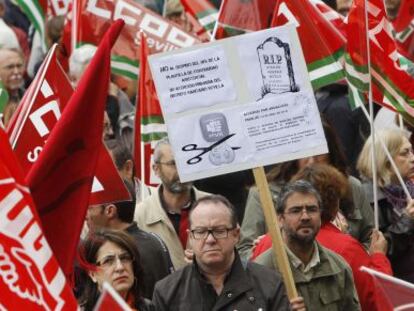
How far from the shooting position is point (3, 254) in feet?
23.0

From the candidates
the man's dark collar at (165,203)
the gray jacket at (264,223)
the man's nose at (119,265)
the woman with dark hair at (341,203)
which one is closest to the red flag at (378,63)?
the woman with dark hair at (341,203)

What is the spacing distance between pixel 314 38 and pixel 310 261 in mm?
2140

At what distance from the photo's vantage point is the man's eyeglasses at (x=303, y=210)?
31.0 feet

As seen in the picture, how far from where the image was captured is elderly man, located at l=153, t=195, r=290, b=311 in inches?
347

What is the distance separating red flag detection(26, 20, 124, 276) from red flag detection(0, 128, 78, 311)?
494mm

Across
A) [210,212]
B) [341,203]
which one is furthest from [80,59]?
[210,212]

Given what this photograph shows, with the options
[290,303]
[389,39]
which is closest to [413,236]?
[389,39]

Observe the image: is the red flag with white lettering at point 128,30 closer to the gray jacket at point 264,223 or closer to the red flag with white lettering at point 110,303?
the gray jacket at point 264,223

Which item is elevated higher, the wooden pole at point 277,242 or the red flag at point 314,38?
the red flag at point 314,38

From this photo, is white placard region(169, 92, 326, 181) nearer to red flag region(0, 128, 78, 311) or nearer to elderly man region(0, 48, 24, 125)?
red flag region(0, 128, 78, 311)

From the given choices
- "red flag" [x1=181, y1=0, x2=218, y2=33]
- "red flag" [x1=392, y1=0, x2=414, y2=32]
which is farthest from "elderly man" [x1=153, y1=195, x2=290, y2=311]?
"red flag" [x1=181, y1=0, x2=218, y2=33]

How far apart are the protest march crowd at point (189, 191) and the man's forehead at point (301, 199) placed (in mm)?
11

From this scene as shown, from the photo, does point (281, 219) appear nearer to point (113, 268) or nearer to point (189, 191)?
point (113, 268)

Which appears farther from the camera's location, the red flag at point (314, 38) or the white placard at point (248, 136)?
the red flag at point (314, 38)
